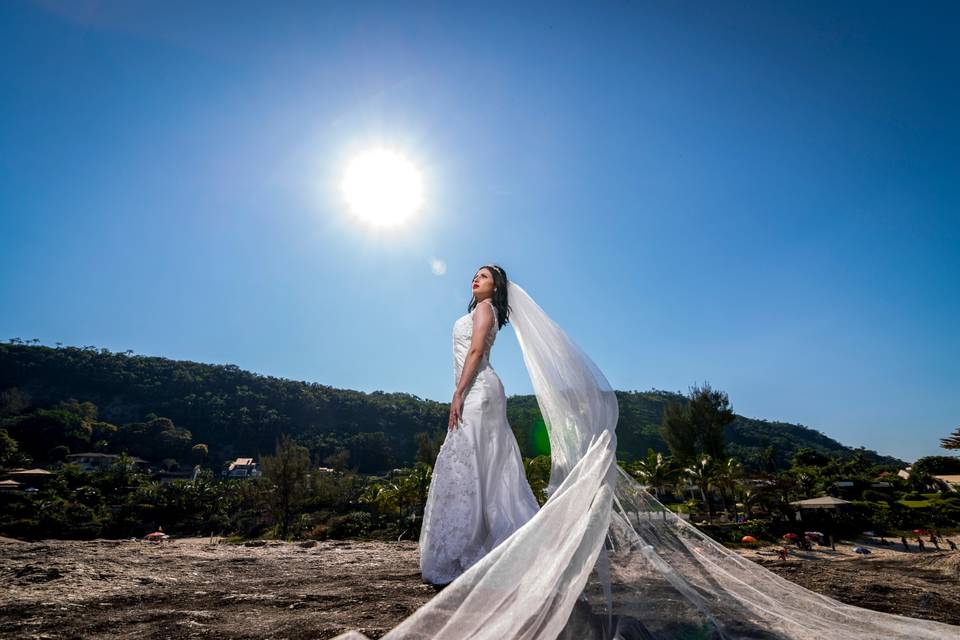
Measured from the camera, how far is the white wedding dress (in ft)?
11.1

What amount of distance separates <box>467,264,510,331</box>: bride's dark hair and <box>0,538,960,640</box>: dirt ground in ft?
7.72

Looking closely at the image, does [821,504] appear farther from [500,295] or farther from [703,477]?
[500,295]

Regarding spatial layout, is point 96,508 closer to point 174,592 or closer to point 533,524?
point 174,592

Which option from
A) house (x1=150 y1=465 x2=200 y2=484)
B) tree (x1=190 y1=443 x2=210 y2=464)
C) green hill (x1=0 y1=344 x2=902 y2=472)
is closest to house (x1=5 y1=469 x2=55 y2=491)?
house (x1=150 y1=465 x2=200 y2=484)

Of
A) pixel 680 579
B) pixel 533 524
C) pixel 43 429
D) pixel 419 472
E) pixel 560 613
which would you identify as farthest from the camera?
pixel 43 429

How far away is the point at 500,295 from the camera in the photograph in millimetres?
4270

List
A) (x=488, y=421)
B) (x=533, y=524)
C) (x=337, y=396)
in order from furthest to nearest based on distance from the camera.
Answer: (x=337, y=396) → (x=488, y=421) → (x=533, y=524)

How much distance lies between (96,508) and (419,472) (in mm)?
31611

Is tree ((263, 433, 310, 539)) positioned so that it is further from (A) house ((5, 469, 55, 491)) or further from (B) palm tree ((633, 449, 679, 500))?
(A) house ((5, 469, 55, 491))

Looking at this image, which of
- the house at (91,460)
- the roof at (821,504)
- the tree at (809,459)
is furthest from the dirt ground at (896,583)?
the house at (91,460)

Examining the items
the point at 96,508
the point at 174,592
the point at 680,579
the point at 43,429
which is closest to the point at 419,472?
the point at 174,592

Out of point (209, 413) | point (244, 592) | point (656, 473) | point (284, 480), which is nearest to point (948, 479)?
point (656, 473)

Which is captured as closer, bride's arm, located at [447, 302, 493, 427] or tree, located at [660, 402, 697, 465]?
bride's arm, located at [447, 302, 493, 427]

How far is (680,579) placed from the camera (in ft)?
7.24
